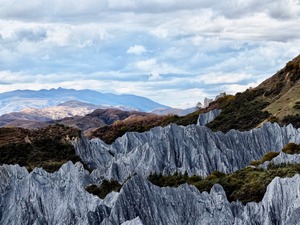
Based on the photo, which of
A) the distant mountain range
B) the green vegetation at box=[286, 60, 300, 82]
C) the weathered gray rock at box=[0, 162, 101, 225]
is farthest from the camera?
the green vegetation at box=[286, 60, 300, 82]

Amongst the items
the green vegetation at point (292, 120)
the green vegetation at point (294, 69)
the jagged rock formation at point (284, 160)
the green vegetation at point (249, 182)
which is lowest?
the green vegetation at point (249, 182)

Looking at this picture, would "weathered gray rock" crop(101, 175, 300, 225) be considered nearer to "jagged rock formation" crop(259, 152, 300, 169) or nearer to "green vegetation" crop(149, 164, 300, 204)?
"green vegetation" crop(149, 164, 300, 204)

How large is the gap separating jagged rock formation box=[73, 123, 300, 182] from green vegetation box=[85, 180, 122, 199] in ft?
39.7

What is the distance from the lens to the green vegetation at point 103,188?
7248cm

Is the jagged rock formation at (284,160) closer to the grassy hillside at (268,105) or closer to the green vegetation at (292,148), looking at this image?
the green vegetation at (292,148)

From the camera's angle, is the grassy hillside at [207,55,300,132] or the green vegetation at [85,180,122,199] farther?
the grassy hillside at [207,55,300,132]

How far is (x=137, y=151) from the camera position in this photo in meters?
98.1

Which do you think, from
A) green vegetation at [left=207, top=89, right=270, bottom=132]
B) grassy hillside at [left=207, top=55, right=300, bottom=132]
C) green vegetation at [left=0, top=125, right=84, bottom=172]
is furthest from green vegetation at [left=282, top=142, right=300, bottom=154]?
green vegetation at [left=0, top=125, right=84, bottom=172]

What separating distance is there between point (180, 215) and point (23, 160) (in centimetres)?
3855

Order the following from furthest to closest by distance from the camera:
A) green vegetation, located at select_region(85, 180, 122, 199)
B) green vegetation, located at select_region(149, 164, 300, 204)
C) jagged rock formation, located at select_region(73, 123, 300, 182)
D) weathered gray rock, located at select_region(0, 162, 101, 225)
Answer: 1. jagged rock formation, located at select_region(73, 123, 300, 182)
2. green vegetation, located at select_region(85, 180, 122, 199)
3. weathered gray rock, located at select_region(0, 162, 101, 225)
4. green vegetation, located at select_region(149, 164, 300, 204)

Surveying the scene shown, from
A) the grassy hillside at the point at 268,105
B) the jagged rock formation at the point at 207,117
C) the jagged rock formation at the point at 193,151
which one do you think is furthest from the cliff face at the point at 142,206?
the jagged rock formation at the point at 207,117

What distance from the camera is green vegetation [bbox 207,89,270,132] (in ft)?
399

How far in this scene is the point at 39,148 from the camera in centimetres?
9806

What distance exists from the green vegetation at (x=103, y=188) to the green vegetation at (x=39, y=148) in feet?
43.9
